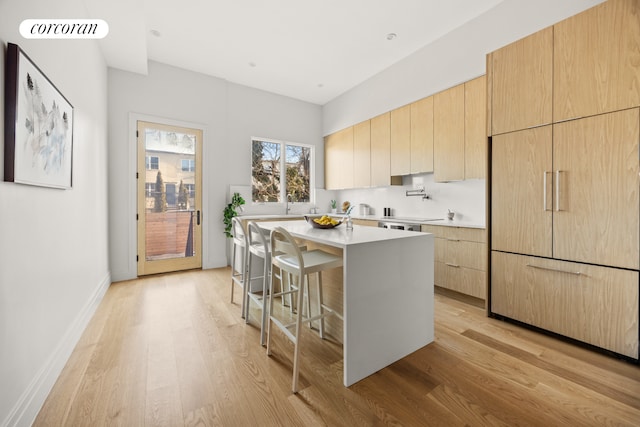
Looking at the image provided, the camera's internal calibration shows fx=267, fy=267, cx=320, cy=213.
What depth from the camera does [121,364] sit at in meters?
1.84

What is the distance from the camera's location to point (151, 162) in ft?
13.2

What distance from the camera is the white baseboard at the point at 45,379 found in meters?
1.25

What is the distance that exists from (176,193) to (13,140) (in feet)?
9.93

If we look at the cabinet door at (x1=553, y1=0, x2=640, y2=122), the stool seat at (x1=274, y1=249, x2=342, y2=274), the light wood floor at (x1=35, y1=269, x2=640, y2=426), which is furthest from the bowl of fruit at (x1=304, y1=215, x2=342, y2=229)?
the cabinet door at (x1=553, y1=0, x2=640, y2=122)

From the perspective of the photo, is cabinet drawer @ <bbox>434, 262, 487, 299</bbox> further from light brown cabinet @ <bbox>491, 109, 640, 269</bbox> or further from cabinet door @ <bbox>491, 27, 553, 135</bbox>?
cabinet door @ <bbox>491, 27, 553, 135</bbox>

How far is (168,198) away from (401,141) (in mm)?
3668

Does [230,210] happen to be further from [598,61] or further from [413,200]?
[598,61]

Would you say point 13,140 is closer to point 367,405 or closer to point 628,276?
point 367,405

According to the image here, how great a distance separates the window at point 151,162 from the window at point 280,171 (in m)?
1.55

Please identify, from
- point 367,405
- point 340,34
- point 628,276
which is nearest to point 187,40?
point 340,34

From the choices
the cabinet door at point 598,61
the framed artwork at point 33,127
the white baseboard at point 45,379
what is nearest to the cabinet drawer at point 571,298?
the cabinet door at point 598,61

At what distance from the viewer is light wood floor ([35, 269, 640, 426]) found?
4.56 feet

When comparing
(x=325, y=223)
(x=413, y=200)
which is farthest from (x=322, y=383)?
(x=413, y=200)

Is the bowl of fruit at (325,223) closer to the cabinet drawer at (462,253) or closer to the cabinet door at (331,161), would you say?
the cabinet drawer at (462,253)
